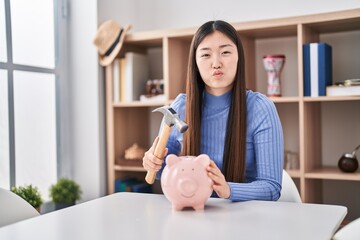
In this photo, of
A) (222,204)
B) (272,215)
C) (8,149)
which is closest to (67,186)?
(8,149)

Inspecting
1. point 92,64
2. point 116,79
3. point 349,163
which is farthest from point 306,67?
point 92,64

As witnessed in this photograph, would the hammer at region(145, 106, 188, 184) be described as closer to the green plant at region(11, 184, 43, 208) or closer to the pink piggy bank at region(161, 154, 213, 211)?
the pink piggy bank at region(161, 154, 213, 211)

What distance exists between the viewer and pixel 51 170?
9.76 ft

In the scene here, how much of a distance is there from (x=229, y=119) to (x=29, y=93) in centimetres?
160

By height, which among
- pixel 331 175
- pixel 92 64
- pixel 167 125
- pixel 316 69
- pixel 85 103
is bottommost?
pixel 331 175

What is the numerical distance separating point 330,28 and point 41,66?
1.68 meters

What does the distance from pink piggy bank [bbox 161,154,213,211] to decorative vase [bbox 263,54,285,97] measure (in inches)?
57.5

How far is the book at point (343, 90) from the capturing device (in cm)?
234

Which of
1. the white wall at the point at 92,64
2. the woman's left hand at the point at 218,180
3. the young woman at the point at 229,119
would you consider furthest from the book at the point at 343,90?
the woman's left hand at the point at 218,180

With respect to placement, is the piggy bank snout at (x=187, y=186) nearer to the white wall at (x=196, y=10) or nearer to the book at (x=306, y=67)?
the book at (x=306, y=67)

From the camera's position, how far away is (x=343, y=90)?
2.37 m

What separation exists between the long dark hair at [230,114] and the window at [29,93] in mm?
1384

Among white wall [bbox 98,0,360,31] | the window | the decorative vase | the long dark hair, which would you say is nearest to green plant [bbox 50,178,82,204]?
→ the window

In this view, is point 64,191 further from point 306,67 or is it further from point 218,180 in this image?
point 218,180
